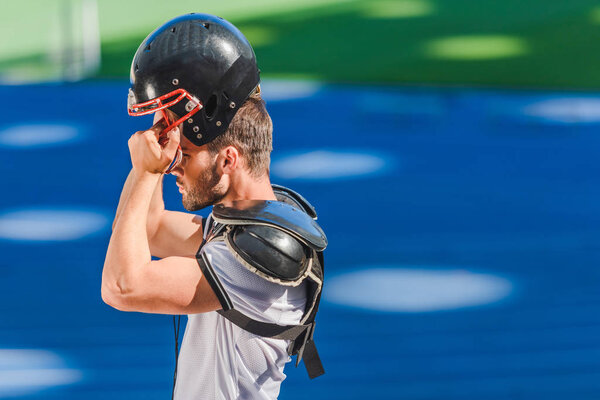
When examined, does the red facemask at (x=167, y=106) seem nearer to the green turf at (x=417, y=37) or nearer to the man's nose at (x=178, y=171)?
the man's nose at (x=178, y=171)

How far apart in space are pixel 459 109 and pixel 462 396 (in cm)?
178

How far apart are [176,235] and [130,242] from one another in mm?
414

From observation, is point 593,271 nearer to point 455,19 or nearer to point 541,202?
point 541,202

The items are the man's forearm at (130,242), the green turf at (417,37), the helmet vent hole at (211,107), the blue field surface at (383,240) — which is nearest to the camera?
the man's forearm at (130,242)

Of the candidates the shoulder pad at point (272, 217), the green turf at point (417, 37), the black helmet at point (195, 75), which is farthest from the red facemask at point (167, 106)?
the green turf at point (417, 37)

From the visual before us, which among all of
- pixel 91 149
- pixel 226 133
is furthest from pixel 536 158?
pixel 226 133

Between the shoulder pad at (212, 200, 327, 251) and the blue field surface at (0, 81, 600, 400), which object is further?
the blue field surface at (0, 81, 600, 400)

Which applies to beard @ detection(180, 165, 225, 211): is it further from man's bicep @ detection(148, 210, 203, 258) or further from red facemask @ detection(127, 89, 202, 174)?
man's bicep @ detection(148, 210, 203, 258)

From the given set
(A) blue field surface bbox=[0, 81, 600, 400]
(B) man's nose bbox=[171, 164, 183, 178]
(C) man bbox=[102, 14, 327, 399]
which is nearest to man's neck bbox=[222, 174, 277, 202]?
(C) man bbox=[102, 14, 327, 399]

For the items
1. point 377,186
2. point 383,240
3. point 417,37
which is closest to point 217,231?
point 383,240

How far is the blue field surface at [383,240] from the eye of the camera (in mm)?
3215

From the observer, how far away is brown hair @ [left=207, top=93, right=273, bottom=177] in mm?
1562

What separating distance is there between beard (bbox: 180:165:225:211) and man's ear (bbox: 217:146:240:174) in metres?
0.02

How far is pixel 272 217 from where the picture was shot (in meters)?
1.48
